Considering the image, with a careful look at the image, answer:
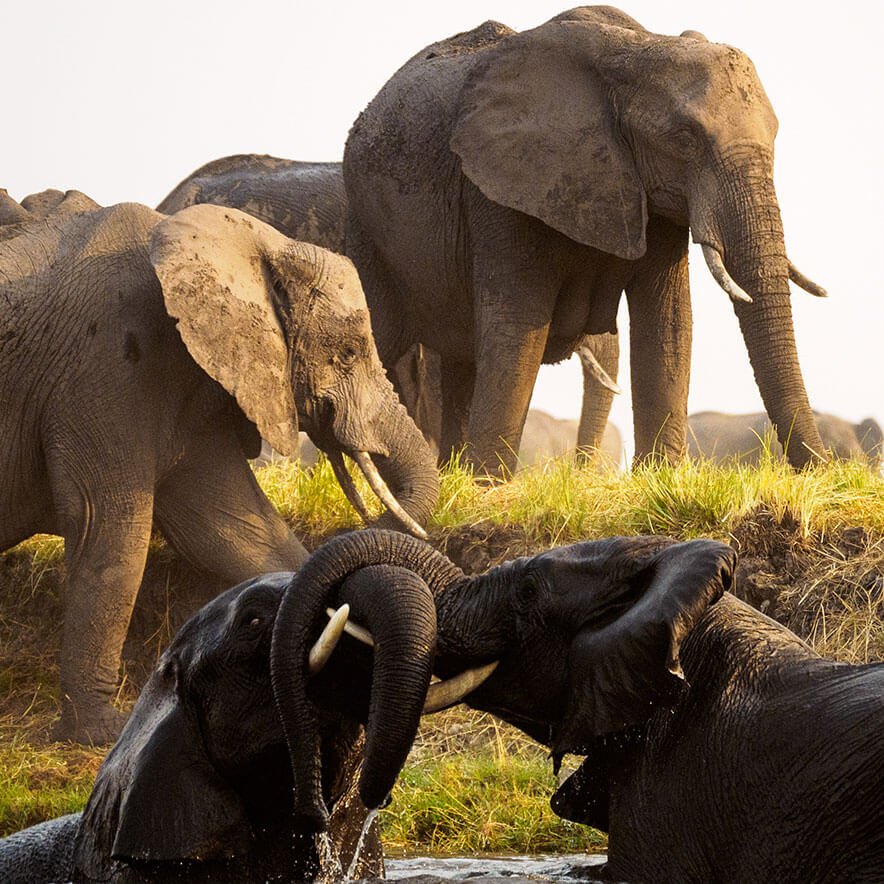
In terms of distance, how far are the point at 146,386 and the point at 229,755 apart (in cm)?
361

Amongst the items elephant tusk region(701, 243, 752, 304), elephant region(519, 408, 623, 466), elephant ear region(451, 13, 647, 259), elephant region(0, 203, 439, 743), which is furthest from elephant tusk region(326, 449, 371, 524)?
elephant region(519, 408, 623, 466)

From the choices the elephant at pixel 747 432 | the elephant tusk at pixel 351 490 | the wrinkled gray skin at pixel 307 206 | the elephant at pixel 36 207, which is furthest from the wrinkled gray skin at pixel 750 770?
the elephant at pixel 747 432

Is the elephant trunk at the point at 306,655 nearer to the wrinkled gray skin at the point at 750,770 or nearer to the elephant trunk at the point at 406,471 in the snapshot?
the wrinkled gray skin at the point at 750,770

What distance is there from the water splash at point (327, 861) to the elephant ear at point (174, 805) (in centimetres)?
17

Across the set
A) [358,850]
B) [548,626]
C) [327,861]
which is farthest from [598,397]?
[548,626]

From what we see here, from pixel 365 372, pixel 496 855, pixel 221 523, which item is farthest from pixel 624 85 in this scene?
pixel 496 855

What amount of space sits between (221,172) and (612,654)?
8.79 m

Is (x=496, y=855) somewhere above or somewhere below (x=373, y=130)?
below

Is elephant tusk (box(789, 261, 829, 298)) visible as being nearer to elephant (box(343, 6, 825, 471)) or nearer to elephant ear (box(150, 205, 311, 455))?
elephant (box(343, 6, 825, 471))

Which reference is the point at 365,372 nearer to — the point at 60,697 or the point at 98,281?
the point at 98,281

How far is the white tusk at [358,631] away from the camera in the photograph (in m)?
2.98

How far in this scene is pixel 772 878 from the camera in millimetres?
2949

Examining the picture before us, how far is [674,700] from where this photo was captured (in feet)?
10.1

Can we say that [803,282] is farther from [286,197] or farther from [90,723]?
[90,723]
